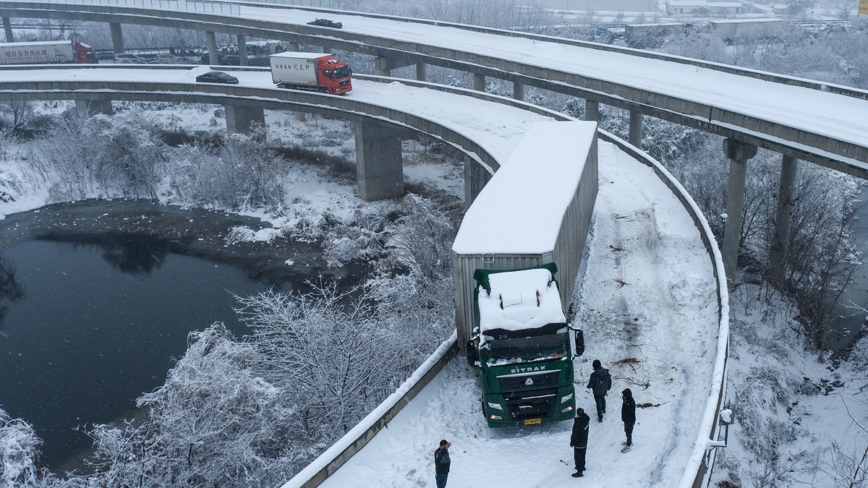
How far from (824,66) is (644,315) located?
7588 centimetres

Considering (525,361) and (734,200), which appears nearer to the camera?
(525,361)

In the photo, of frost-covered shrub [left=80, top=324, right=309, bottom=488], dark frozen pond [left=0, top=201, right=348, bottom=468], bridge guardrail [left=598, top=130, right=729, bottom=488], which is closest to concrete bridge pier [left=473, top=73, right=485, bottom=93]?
dark frozen pond [left=0, top=201, right=348, bottom=468]

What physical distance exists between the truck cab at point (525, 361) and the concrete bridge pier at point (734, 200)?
2413cm

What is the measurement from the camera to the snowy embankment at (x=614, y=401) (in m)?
15.3

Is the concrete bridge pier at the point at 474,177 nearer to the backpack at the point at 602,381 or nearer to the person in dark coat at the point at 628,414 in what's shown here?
the backpack at the point at 602,381

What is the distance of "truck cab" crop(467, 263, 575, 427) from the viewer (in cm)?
1595

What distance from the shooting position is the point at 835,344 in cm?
3406

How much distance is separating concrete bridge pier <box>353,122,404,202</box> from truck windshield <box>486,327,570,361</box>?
37.2m

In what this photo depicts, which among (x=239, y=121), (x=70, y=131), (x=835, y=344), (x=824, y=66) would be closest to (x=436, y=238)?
(x=835, y=344)

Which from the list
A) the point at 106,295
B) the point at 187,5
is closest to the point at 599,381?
the point at 106,295

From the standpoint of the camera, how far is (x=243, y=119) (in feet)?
196

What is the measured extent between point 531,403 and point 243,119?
161 ft

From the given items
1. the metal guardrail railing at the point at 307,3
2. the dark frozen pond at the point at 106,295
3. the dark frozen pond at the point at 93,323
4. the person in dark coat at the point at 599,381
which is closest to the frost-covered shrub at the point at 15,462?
the dark frozen pond at the point at 106,295

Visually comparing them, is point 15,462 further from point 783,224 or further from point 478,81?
point 478,81
